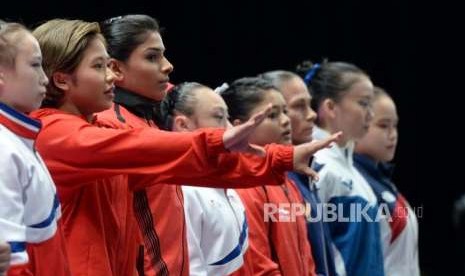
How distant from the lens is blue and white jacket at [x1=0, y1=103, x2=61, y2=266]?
2.65 metres

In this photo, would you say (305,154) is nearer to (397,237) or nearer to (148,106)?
(148,106)

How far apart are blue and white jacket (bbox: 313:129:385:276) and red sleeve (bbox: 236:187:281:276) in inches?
25.7

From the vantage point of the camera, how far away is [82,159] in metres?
2.95

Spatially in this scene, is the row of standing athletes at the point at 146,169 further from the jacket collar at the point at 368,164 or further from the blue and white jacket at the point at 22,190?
the jacket collar at the point at 368,164

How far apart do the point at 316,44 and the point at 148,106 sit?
3.31m

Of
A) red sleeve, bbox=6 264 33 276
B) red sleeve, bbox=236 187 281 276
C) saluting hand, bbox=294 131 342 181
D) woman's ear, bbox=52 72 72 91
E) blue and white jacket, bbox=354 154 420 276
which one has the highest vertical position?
woman's ear, bbox=52 72 72 91

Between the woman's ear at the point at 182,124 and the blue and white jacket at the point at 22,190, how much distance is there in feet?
Answer: 3.92

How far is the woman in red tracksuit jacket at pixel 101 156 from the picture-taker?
114 inches

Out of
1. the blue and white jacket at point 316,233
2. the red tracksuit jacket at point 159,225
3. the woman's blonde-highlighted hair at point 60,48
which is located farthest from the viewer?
the blue and white jacket at point 316,233

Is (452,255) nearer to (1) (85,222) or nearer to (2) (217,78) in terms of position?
(2) (217,78)

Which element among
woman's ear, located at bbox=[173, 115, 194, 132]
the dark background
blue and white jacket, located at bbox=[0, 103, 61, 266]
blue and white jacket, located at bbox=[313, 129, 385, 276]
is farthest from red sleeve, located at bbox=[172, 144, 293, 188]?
the dark background

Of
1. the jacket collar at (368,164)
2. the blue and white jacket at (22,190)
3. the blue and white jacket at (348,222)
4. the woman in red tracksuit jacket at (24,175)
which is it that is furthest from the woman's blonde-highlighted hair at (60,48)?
the jacket collar at (368,164)

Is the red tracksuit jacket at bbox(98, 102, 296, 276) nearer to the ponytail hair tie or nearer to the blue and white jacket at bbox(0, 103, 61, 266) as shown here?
the blue and white jacket at bbox(0, 103, 61, 266)

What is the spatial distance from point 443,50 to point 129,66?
164 inches
